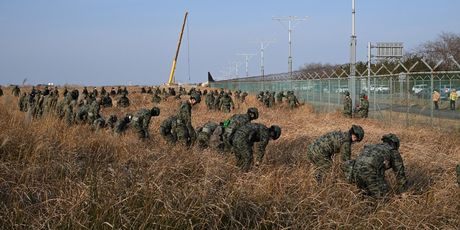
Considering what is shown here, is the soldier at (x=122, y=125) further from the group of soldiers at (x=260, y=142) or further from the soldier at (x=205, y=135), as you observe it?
the soldier at (x=205, y=135)

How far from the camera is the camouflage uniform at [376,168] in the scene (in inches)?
242

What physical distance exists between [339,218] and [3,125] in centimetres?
500

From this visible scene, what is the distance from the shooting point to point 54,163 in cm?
607

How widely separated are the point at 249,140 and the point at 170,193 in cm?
325

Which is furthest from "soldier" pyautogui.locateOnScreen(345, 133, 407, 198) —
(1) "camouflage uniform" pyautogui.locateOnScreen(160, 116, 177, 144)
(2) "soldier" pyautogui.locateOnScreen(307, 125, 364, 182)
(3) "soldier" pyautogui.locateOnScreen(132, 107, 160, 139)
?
(3) "soldier" pyautogui.locateOnScreen(132, 107, 160, 139)

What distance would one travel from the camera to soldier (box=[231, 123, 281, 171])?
799 cm

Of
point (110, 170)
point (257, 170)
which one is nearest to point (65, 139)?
point (110, 170)

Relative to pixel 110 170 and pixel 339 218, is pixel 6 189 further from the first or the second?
pixel 339 218

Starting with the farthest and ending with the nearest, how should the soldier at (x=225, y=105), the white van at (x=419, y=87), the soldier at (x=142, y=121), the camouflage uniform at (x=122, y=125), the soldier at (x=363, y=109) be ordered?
the soldier at (x=225, y=105)
the soldier at (x=363, y=109)
the white van at (x=419, y=87)
the soldier at (x=142, y=121)
the camouflage uniform at (x=122, y=125)

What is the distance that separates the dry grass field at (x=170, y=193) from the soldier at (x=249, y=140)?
0.64ft

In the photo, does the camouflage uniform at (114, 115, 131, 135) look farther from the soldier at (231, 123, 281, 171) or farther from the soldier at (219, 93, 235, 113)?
the soldier at (219, 93, 235, 113)

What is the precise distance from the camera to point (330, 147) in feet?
23.5

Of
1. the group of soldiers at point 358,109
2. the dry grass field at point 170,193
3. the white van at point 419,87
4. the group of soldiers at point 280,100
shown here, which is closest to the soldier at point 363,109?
the group of soldiers at point 358,109

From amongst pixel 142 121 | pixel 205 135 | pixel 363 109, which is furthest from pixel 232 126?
pixel 363 109
